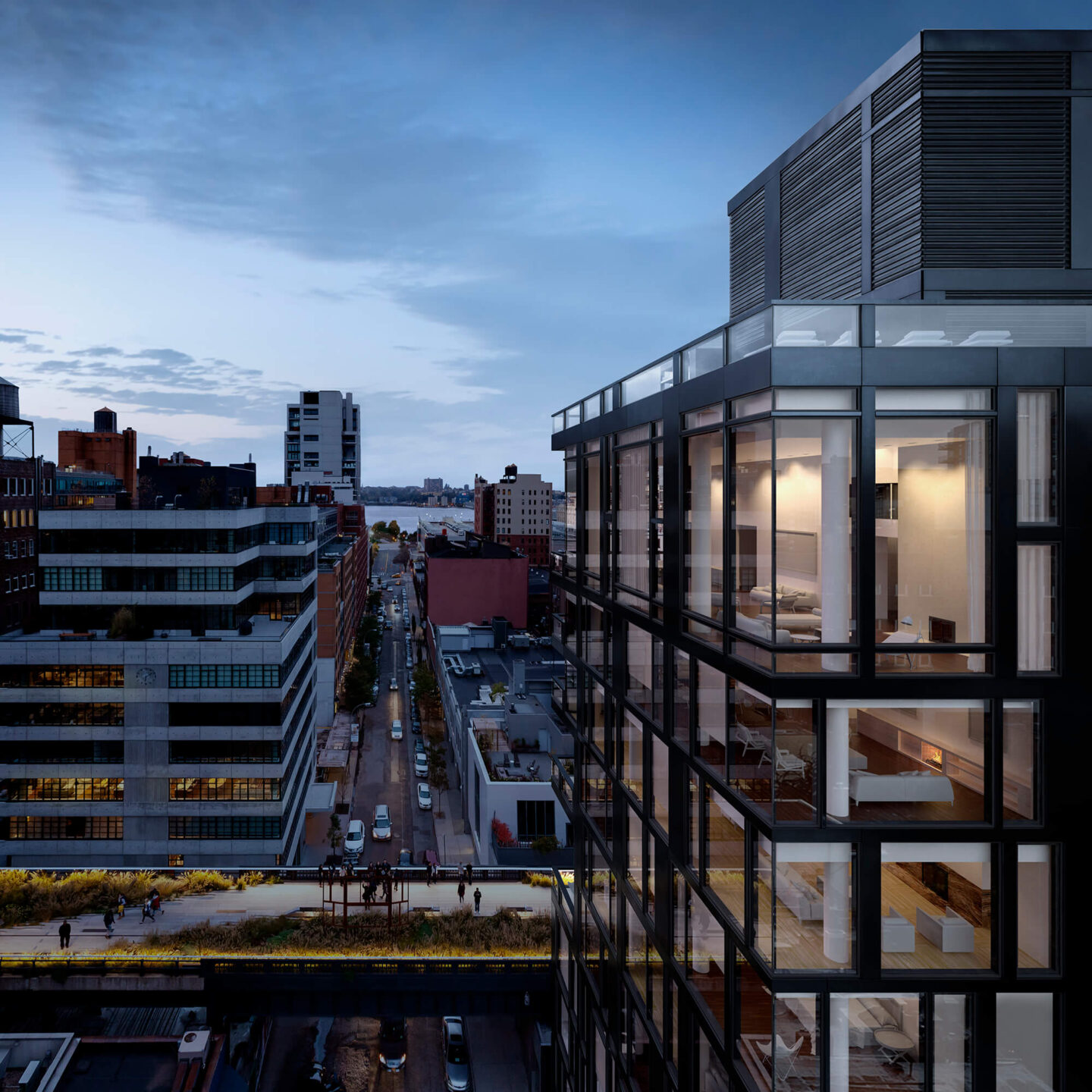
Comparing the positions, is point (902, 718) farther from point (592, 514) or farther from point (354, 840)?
point (354, 840)

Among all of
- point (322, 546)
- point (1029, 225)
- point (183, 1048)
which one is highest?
point (1029, 225)

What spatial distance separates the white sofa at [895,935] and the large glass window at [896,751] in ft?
4.65

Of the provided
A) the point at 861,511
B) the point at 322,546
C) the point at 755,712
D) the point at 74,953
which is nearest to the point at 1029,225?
the point at 861,511

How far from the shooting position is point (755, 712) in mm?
11867

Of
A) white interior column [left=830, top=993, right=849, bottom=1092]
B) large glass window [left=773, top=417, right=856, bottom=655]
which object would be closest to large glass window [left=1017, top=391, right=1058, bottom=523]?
large glass window [left=773, top=417, right=856, bottom=655]

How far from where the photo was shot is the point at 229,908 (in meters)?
38.7

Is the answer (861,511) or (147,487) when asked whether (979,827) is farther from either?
(147,487)

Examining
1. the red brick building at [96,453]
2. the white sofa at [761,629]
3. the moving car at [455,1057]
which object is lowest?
the moving car at [455,1057]

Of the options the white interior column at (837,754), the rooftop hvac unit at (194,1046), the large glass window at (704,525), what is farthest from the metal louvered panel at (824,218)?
the rooftop hvac unit at (194,1046)

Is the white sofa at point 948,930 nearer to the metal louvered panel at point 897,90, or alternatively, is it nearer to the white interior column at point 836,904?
the white interior column at point 836,904

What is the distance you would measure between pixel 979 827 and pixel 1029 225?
31.9ft

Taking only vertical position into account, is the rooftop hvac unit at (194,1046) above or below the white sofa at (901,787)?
below

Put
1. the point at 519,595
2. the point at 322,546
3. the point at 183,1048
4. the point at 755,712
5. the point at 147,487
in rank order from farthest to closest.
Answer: the point at 519,595
the point at 322,546
the point at 147,487
the point at 183,1048
the point at 755,712

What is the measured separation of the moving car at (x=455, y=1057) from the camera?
35969mm
